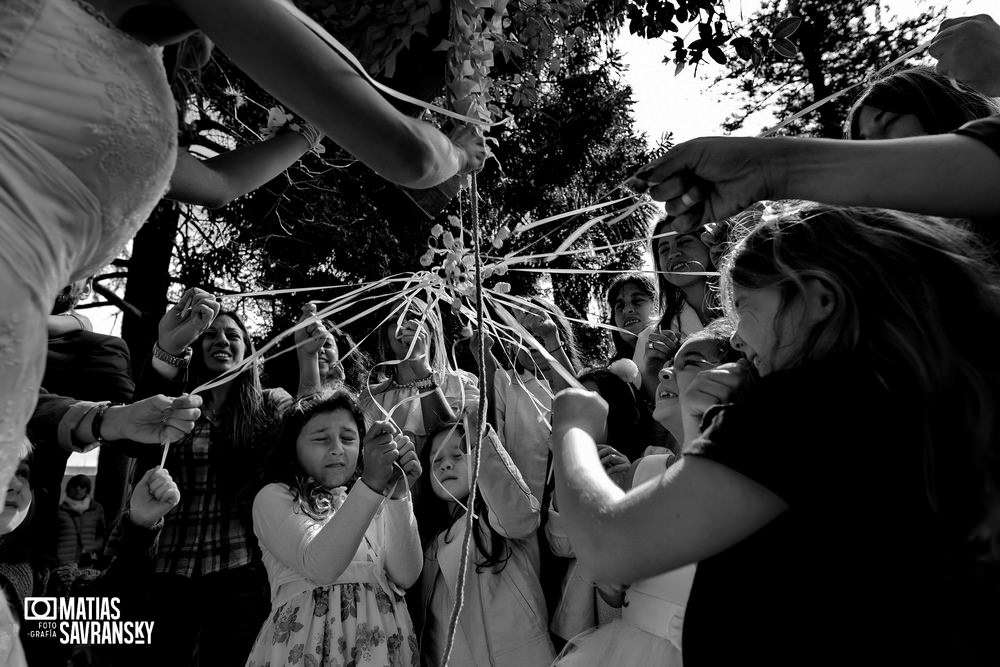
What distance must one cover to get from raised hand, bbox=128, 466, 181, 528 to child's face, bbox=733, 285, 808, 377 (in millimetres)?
2288

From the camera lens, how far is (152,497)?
313 centimetres

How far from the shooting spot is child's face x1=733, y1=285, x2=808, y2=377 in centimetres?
143

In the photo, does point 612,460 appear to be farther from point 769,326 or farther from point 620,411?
point 769,326

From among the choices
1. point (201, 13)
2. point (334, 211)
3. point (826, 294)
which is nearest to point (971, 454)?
point (826, 294)

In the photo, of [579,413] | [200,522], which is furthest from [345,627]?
[579,413]

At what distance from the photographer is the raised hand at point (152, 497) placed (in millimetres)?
3008

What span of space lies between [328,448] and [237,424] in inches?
22.2

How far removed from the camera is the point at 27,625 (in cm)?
380

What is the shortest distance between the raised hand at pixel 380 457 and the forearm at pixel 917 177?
6.62ft

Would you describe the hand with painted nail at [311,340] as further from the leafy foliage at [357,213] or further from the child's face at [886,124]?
the child's face at [886,124]

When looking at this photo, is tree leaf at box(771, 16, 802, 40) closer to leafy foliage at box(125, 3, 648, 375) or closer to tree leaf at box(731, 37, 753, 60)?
tree leaf at box(731, 37, 753, 60)

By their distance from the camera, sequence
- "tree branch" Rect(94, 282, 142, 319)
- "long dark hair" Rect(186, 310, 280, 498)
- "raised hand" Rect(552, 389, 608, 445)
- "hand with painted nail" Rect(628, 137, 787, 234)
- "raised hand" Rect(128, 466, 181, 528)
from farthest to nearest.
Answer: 1. "tree branch" Rect(94, 282, 142, 319)
2. "long dark hair" Rect(186, 310, 280, 498)
3. "raised hand" Rect(128, 466, 181, 528)
4. "raised hand" Rect(552, 389, 608, 445)
5. "hand with painted nail" Rect(628, 137, 787, 234)

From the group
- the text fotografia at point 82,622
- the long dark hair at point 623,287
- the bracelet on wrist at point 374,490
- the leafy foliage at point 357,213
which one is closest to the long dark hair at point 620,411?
the long dark hair at point 623,287

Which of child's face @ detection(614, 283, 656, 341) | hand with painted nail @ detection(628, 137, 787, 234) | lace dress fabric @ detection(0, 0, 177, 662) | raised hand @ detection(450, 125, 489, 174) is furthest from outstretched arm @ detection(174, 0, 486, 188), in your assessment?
child's face @ detection(614, 283, 656, 341)
